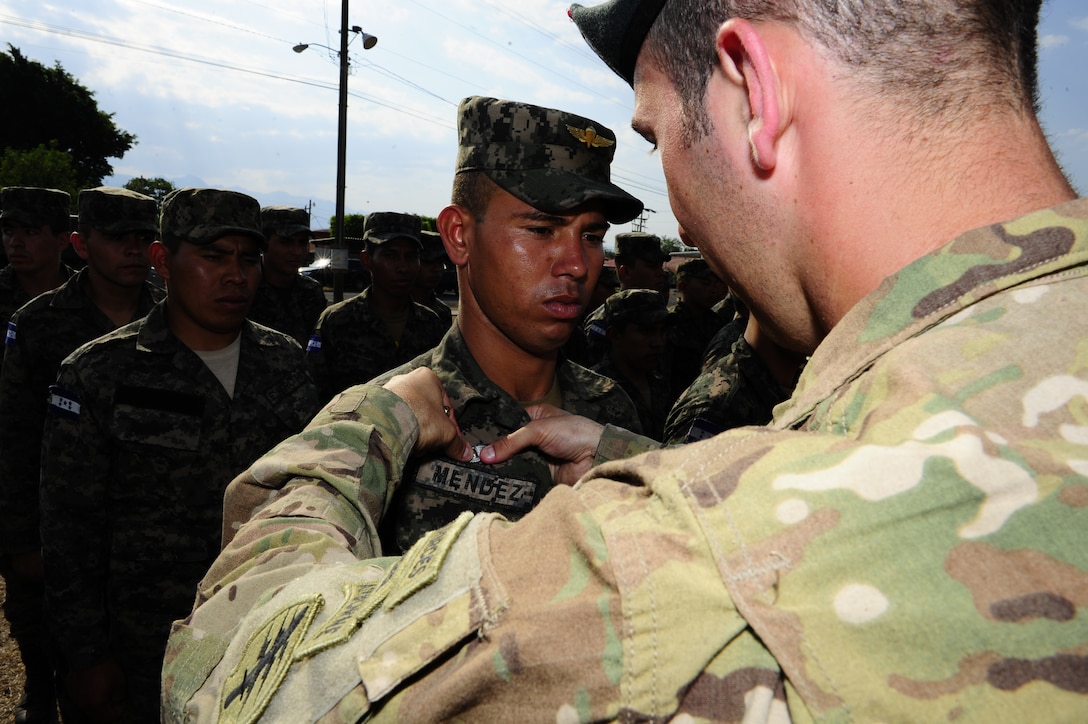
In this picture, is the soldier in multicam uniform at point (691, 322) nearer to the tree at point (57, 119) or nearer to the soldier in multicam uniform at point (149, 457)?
the soldier in multicam uniform at point (149, 457)

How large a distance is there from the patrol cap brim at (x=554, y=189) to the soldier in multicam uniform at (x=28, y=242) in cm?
552

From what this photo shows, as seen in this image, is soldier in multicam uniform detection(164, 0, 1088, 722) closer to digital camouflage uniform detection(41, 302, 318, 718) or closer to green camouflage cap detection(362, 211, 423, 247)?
digital camouflage uniform detection(41, 302, 318, 718)

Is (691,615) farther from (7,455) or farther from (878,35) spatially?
(7,455)

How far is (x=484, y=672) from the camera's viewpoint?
2.24ft

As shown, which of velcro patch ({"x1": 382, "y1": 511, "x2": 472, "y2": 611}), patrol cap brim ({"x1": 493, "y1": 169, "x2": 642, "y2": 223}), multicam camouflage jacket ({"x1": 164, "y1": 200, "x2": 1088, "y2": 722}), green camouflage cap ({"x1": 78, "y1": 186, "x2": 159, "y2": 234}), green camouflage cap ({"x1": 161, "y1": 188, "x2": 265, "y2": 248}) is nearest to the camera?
multicam camouflage jacket ({"x1": 164, "y1": 200, "x2": 1088, "y2": 722})

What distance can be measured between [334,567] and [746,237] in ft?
2.46

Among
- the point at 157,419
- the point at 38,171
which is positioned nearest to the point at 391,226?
the point at 157,419

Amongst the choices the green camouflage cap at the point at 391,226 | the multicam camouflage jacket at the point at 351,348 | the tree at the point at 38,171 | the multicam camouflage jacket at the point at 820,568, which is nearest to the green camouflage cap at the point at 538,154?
the multicam camouflage jacket at the point at 820,568

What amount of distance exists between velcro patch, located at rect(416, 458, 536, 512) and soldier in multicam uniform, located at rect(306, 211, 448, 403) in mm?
3947

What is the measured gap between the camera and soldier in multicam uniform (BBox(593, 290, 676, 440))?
5668mm

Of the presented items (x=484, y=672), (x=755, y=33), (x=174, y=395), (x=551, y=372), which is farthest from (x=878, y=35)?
(x=174, y=395)

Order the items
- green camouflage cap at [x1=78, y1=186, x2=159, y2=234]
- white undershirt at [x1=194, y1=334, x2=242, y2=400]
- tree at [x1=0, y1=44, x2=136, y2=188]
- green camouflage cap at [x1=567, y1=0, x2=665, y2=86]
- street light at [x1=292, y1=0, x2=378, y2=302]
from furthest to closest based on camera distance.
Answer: tree at [x1=0, y1=44, x2=136, y2=188] < street light at [x1=292, y1=0, x2=378, y2=302] < green camouflage cap at [x1=78, y1=186, x2=159, y2=234] < white undershirt at [x1=194, y1=334, x2=242, y2=400] < green camouflage cap at [x1=567, y1=0, x2=665, y2=86]

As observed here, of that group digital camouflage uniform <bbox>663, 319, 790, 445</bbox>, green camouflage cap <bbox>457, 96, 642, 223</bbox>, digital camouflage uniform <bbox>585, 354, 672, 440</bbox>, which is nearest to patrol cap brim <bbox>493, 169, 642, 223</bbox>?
green camouflage cap <bbox>457, 96, 642, 223</bbox>

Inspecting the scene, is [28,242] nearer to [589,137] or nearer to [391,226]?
[391,226]
